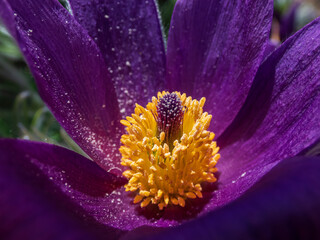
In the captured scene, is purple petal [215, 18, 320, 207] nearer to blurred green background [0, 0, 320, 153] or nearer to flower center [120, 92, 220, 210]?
flower center [120, 92, 220, 210]

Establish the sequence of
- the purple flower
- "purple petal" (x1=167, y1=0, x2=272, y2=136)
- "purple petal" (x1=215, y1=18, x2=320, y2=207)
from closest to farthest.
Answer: the purple flower < "purple petal" (x1=215, y1=18, x2=320, y2=207) < "purple petal" (x1=167, y1=0, x2=272, y2=136)

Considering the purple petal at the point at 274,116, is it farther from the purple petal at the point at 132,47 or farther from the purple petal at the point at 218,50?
the purple petal at the point at 132,47

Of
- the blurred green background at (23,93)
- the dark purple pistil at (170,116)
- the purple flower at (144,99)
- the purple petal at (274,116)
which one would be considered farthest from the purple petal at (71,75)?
the blurred green background at (23,93)

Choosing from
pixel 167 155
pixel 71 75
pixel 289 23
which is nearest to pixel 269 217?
pixel 167 155

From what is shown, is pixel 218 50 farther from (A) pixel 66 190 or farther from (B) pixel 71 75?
(A) pixel 66 190

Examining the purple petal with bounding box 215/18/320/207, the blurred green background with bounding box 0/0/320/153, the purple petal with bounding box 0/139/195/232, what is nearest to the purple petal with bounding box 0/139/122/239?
the purple petal with bounding box 0/139/195/232

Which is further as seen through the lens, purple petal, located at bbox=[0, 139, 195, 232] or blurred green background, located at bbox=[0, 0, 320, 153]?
blurred green background, located at bbox=[0, 0, 320, 153]

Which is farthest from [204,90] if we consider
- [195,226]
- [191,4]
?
[195,226]
